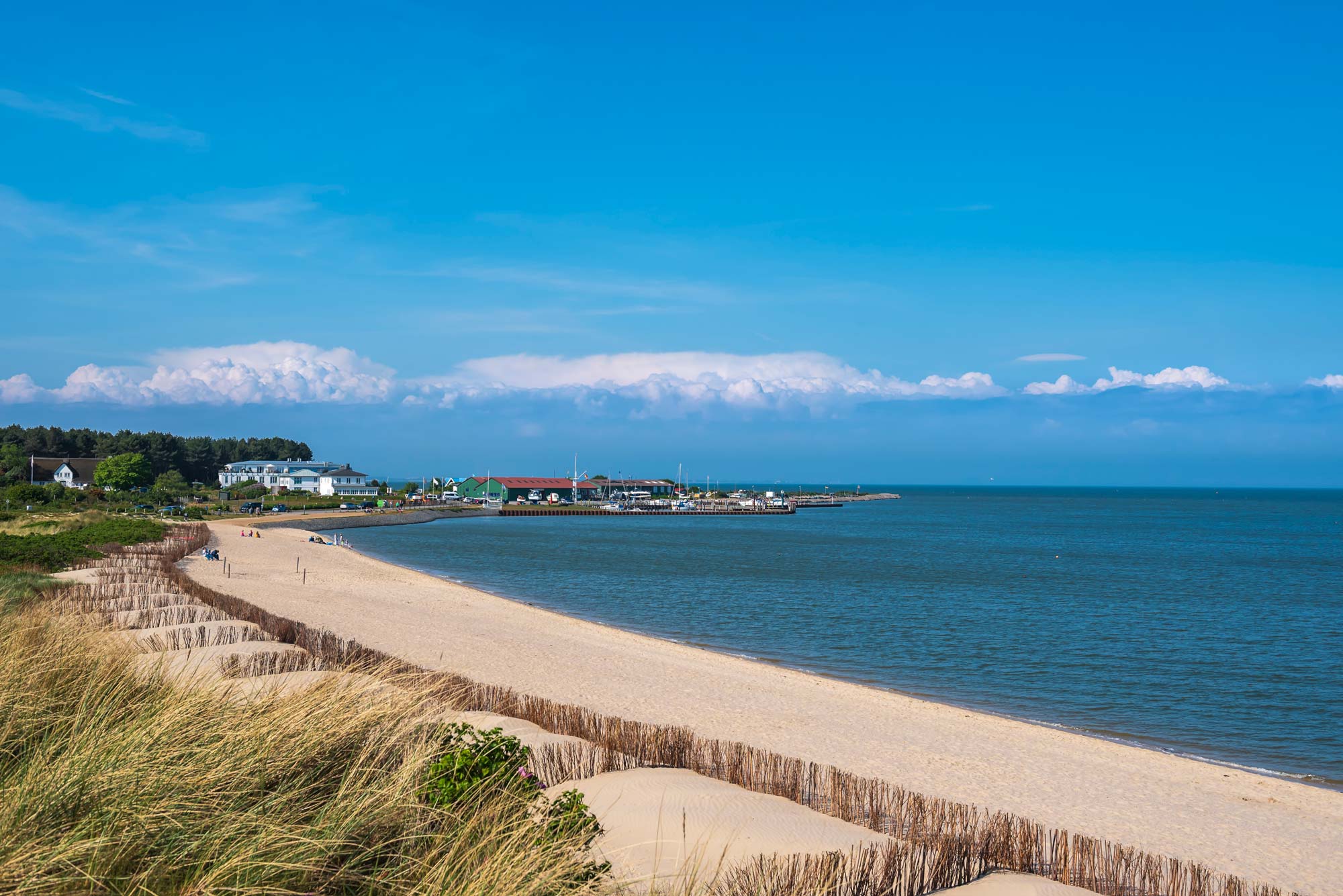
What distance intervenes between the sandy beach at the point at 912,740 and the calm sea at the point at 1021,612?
213 centimetres

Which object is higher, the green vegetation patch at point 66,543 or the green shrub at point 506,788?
the green shrub at point 506,788

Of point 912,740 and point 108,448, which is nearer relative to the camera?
point 912,740

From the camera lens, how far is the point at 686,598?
39.1 meters

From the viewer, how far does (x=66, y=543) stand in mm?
35969

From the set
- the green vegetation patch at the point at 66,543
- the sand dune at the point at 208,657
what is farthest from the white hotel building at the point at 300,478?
the sand dune at the point at 208,657

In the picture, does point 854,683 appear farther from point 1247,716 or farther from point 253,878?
point 253,878

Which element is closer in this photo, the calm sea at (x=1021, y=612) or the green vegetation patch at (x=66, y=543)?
the calm sea at (x=1021, y=612)

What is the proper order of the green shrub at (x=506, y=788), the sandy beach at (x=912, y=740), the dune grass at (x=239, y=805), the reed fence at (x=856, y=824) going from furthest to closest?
the sandy beach at (x=912, y=740) < the reed fence at (x=856, y=824) < the green shrub at (x=506, y=788) < the dune grass at (x=239, y=805)

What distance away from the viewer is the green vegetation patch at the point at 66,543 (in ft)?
94.7

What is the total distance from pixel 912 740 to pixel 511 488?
468 ft

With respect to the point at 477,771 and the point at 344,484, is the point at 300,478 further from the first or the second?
the point at 477,771

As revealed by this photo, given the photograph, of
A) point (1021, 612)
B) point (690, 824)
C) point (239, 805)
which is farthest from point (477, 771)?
point (1021, 612)

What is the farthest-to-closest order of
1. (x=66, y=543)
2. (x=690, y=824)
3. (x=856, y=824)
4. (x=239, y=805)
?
(x=66, y=543), (x=856, y=824), (x=690, y=824), (x=239, y=805)

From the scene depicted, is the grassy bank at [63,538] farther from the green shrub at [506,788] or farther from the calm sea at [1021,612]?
the green shrub at [506,788]
